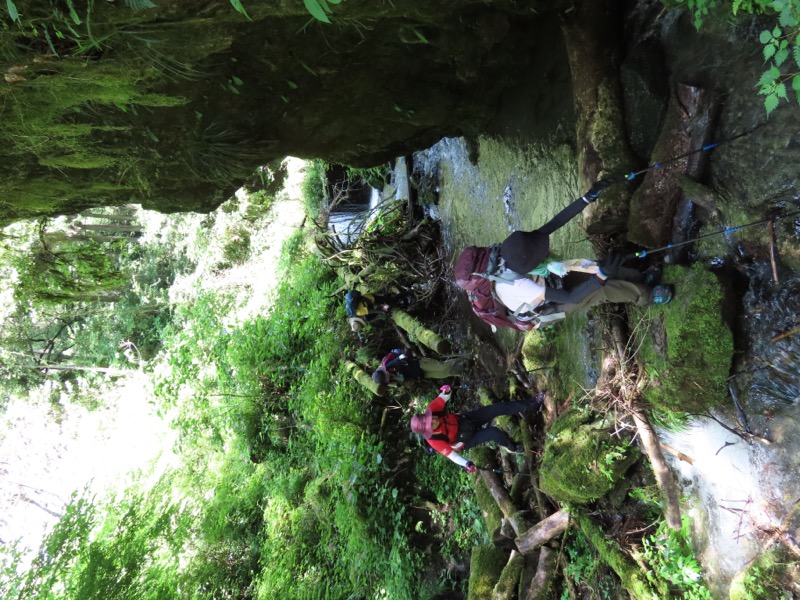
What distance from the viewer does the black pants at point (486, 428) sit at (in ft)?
22.5

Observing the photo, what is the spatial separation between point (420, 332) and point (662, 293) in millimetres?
4923

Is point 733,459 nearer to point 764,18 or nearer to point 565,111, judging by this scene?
point 764,18

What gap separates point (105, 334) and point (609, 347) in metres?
21.4

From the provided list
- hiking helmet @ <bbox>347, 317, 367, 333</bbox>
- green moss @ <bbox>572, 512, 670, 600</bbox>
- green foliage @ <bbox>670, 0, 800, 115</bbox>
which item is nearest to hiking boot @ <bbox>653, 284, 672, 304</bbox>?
green foliage @ <bbox>670, 0, 800, 115</bbox>

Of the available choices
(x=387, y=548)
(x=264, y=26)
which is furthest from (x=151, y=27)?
(x=387, y=548)

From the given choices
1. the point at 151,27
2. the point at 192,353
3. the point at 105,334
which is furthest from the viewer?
the point at 105,334

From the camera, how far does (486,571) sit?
657 cm

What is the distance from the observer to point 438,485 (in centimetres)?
879

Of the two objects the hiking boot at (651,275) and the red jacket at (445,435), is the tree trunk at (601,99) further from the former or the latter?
the red jacket at (445,435)

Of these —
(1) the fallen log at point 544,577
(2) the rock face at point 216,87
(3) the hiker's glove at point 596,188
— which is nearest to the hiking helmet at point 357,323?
(2) the rock face at point 216,87

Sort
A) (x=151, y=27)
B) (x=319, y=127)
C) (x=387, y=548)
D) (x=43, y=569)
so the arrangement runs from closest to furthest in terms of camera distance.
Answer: (x=151, y=27), (x=319, y=127), (x=387, y=548), (x=43, y=569)

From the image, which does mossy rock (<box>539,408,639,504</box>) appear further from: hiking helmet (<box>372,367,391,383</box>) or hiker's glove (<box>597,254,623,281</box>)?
hiking helmet (<box>372,367,391,383</box>)

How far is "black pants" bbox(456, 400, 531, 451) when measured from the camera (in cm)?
685

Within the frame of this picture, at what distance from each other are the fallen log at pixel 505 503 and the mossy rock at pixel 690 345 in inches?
108
